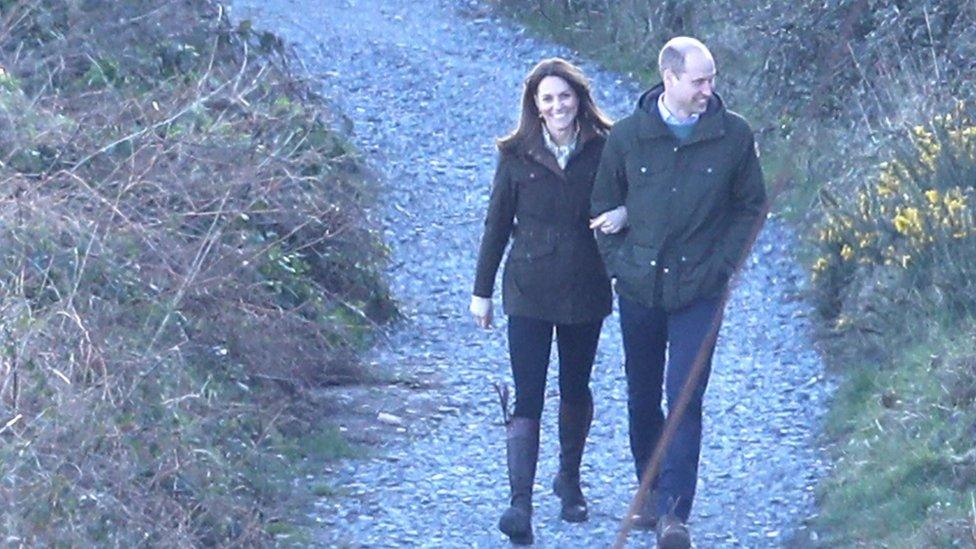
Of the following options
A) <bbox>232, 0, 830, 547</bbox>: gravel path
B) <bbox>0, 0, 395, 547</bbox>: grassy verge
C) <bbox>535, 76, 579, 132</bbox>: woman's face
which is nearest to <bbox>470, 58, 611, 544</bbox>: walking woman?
<bbox>535, 76, 579, 132</bbox>: woman's face

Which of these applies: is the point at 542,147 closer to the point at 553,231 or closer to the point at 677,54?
the point at 553,231

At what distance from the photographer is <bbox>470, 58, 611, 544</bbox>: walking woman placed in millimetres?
6773

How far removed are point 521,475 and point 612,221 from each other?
44.0 inches

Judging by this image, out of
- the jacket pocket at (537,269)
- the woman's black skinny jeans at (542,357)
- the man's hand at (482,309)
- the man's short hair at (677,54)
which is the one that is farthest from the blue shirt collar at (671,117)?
the man's hand at (482,309)

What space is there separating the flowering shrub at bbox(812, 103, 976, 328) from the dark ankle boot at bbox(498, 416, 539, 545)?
8.70 feet

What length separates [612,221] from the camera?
6586 millimetres

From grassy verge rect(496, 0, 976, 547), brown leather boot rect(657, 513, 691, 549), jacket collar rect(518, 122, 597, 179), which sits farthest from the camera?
grassy verge rect(496, 0, 976, 547)

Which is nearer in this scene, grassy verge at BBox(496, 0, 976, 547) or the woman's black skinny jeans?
the woman's black skinny jeans

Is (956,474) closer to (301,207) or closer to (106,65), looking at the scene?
(301,207)

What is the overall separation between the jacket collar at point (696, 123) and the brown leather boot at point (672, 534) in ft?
4.69

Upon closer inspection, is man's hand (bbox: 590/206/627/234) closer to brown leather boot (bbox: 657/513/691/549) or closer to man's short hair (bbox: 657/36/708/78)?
man's short hair (bbox: 657/36/708/78)

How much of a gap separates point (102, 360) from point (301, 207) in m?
3.17

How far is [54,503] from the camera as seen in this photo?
573 centimetres

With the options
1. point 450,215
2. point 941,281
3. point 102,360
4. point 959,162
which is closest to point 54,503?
point 102,360
